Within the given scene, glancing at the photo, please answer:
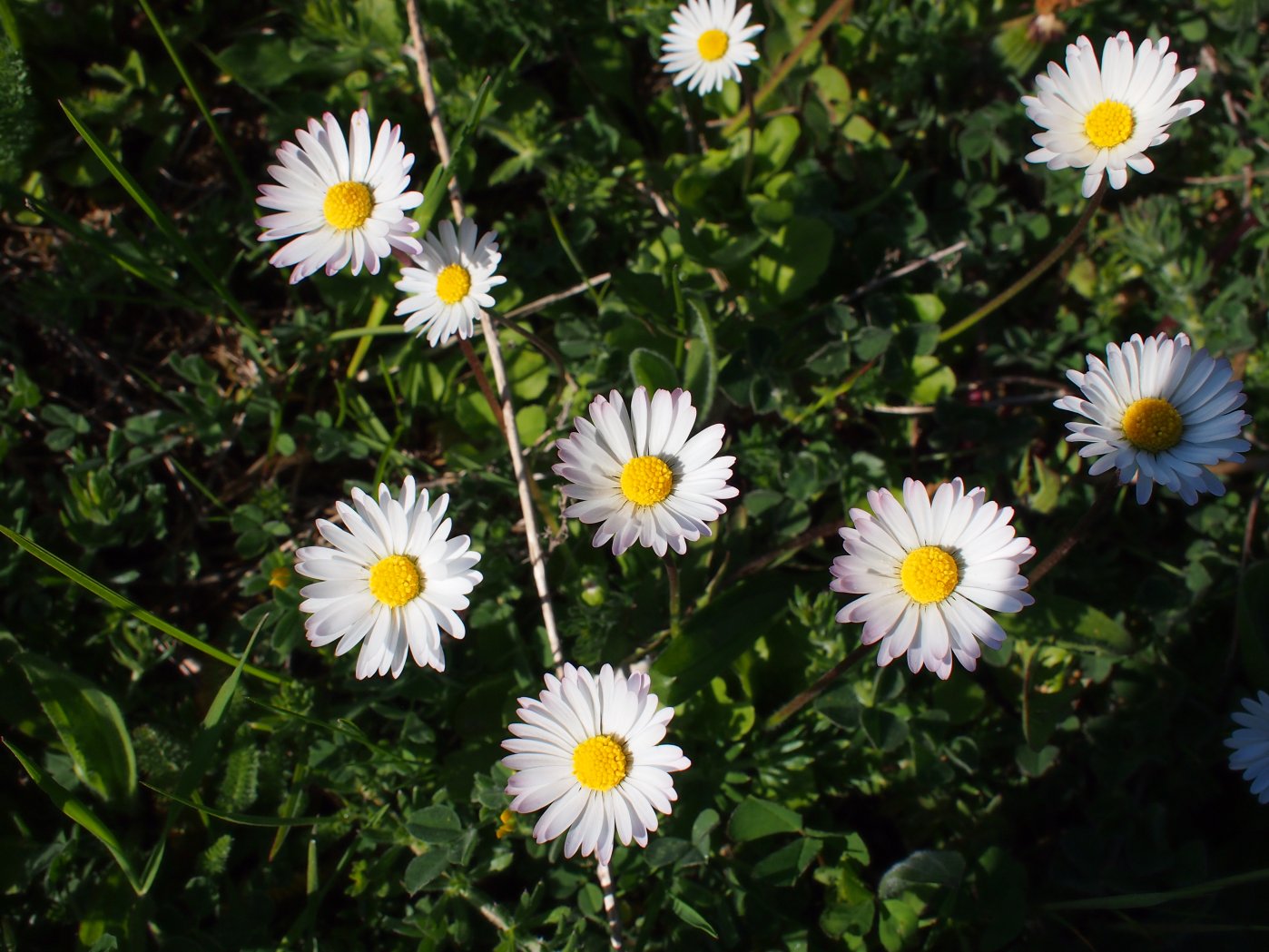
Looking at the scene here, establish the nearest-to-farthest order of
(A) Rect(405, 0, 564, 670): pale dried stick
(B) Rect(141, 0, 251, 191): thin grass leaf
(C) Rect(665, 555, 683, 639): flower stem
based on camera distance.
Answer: (C) Rect(665, 555, 683, 639): flower stem, (A) Rect(405, 0, 564, 670): pale dried stick, (B) Rect(141, 0, 251, 191): thin grass leaf

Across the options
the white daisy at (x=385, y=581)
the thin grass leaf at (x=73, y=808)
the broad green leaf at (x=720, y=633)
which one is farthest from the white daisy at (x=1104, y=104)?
the thin grass leaf at (x=73, y=808)

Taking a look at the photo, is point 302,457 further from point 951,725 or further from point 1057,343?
point 1057,343

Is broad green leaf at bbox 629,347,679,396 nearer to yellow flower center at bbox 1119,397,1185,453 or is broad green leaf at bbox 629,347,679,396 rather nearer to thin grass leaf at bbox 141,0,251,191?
yellow flower center at bbox 1119,397,1185,453

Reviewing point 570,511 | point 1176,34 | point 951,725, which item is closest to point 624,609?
point 570,511

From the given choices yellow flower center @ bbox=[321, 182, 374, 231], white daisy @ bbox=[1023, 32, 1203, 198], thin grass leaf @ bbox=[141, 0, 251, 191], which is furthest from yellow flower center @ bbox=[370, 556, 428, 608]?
white daisy @ bbox=[1023, 32, 1203, 198]

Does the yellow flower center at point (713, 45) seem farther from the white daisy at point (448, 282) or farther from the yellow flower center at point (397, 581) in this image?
the yellow flower center at point (397, 581)
